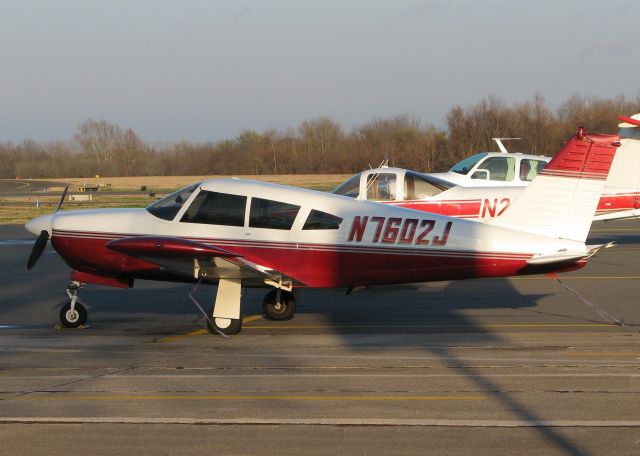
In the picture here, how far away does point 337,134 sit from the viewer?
98188 mm

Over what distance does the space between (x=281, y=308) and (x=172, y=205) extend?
2083 mm

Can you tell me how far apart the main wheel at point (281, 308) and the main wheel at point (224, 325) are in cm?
125

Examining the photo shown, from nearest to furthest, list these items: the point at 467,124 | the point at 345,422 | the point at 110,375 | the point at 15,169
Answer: the point at 345,422 → the point at 110,375 → the point at 467,124 → the point at 15,169

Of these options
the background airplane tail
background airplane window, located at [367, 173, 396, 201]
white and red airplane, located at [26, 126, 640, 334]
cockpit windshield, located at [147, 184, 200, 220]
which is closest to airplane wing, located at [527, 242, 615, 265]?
white and red airplane, located at [26, 126, 640, 334]

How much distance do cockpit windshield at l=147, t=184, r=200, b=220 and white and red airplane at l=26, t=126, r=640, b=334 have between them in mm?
15

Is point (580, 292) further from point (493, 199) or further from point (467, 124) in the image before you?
point (467, 124)

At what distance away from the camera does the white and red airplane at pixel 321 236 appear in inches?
433

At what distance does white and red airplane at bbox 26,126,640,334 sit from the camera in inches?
433

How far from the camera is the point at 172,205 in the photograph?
11688 mm

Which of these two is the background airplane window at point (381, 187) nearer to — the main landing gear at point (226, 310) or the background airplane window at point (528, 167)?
the background airplane window at point (528, 167)

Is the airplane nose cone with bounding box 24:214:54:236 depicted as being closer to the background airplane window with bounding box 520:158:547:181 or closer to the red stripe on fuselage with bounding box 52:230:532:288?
the red stripe on fuselage with bounding box 52:230:532:288

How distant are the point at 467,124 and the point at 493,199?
172ft

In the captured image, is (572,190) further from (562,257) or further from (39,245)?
(39,245)

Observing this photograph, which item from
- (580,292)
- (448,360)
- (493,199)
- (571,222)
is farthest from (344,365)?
(493,199)
